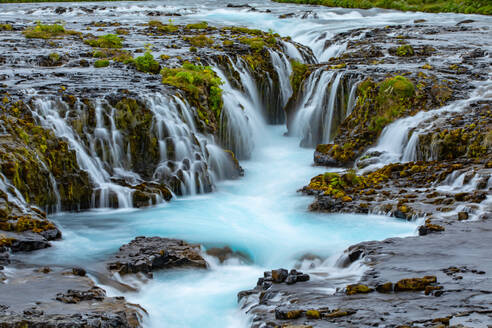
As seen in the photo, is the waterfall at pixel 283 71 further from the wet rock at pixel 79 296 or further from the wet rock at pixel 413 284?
the wet rock at pixel 79 296

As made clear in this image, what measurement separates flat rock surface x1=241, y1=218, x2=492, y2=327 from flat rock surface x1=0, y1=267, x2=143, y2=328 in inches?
78.6

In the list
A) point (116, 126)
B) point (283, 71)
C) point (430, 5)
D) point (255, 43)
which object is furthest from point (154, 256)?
point (430, 5)

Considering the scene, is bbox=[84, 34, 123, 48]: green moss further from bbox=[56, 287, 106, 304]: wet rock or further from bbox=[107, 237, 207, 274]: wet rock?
bbox=[56, 287, 106, 304]: wet rock

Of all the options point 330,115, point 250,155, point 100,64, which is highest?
point 100,64

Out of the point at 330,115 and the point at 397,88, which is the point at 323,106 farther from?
the point at 397,88

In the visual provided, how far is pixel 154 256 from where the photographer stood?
33.9ft

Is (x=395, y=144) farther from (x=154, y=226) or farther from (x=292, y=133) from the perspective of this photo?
(x=154, y=226)

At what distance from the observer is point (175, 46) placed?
24.8m

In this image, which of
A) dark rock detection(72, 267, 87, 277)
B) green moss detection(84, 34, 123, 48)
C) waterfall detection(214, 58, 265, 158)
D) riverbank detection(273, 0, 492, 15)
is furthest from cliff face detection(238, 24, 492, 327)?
riverbank detection(273, 0, 492, 15)

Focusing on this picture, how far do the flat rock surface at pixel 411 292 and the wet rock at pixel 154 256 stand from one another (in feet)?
6.89

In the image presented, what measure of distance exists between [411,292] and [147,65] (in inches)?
574

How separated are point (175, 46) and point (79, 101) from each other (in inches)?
398

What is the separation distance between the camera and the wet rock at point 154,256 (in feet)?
32.9

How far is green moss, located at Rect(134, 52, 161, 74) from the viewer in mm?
20078
